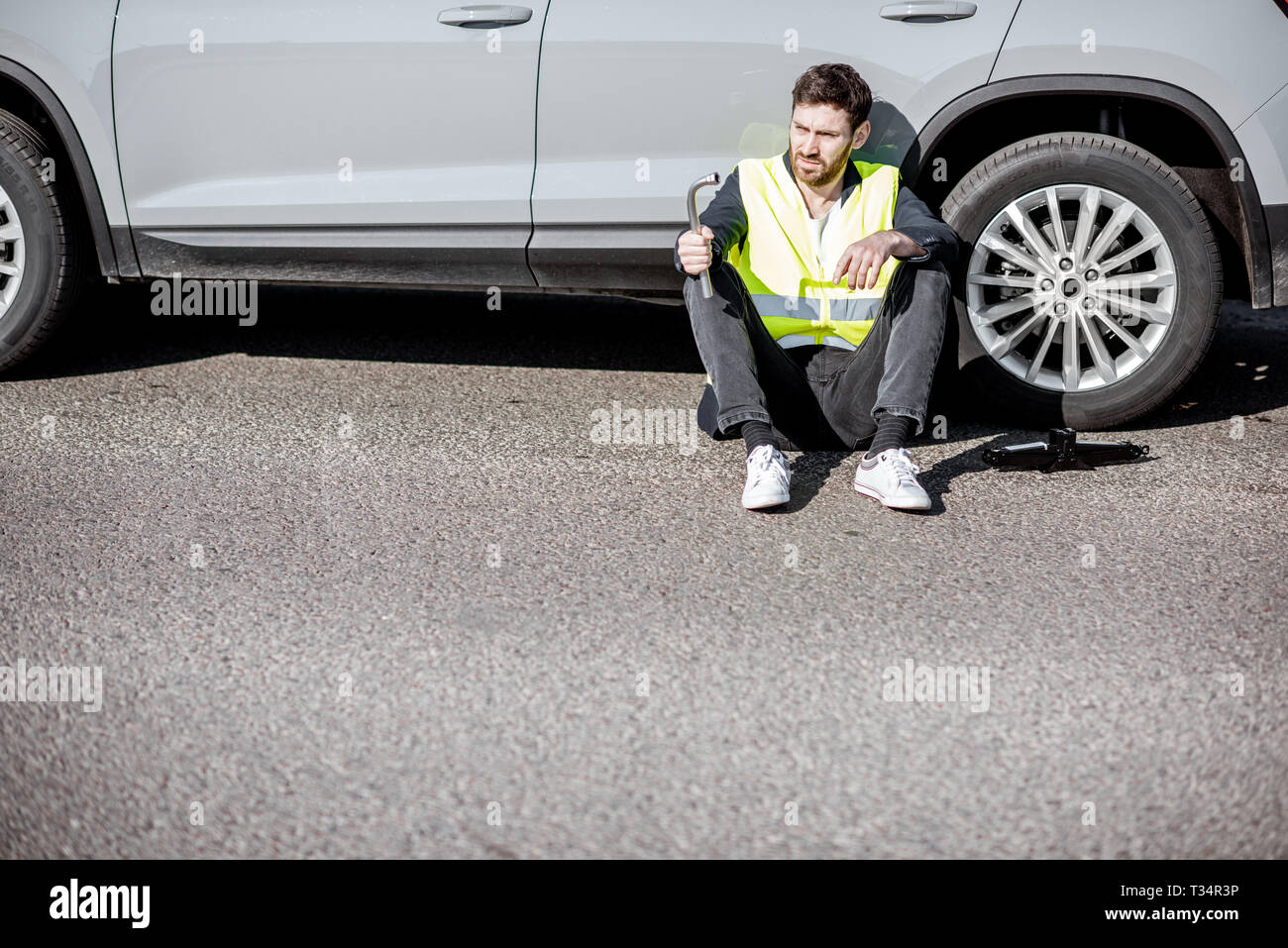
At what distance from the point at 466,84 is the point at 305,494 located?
148cm

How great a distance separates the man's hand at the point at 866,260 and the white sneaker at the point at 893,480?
1.62 ft

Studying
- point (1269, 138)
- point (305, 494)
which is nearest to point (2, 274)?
point (305, 494)

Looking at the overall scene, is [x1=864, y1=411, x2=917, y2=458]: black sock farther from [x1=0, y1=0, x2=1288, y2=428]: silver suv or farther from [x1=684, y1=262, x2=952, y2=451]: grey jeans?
[x1=0, y1=0, x2=1288, y2=428]: silver suv

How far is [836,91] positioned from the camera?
363 centimetres

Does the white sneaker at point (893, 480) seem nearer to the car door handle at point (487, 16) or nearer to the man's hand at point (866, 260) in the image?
the man's hand at point (866, 260)

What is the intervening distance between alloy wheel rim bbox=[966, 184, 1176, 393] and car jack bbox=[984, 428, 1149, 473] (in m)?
0.29

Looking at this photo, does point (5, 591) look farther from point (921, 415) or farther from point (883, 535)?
point (921, 415)

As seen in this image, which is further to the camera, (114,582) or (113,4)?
(113,4)

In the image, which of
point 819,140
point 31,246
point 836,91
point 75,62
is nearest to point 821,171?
point 819,140

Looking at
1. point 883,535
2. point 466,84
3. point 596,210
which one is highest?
point 466,84

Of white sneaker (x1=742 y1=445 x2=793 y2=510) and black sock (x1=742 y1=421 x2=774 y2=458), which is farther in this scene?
black sock (x1=742 y1=421 x2=774 y2=458)

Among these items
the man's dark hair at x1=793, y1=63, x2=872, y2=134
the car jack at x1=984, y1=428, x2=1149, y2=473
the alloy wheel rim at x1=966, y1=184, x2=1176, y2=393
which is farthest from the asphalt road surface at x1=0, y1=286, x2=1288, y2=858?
the man's dark hair at x1=793, y1=63, x2=872, y2=134

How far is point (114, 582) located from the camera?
297 centimetres

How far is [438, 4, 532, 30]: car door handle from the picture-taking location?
3.99 meters
